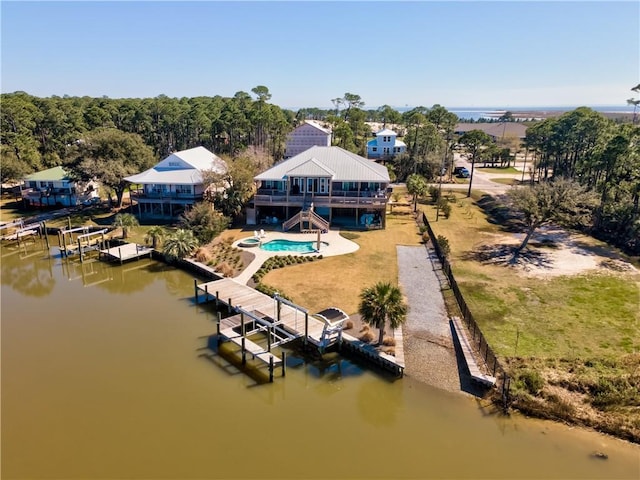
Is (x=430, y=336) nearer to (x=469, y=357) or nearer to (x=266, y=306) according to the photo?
(x=469, y=357)

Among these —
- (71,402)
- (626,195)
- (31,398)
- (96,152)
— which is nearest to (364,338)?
(71,402)

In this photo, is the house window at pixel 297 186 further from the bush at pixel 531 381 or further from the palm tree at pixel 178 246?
the bush at pixel 531 381

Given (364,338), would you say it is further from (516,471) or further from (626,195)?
(626,195)


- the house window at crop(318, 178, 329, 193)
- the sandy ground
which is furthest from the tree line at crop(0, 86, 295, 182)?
the sandy ground

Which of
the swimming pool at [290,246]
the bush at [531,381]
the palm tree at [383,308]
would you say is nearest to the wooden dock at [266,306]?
the palm tree at [383,308]

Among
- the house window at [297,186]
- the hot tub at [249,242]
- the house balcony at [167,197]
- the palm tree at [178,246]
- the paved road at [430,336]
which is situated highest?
the house window at [297,186]
